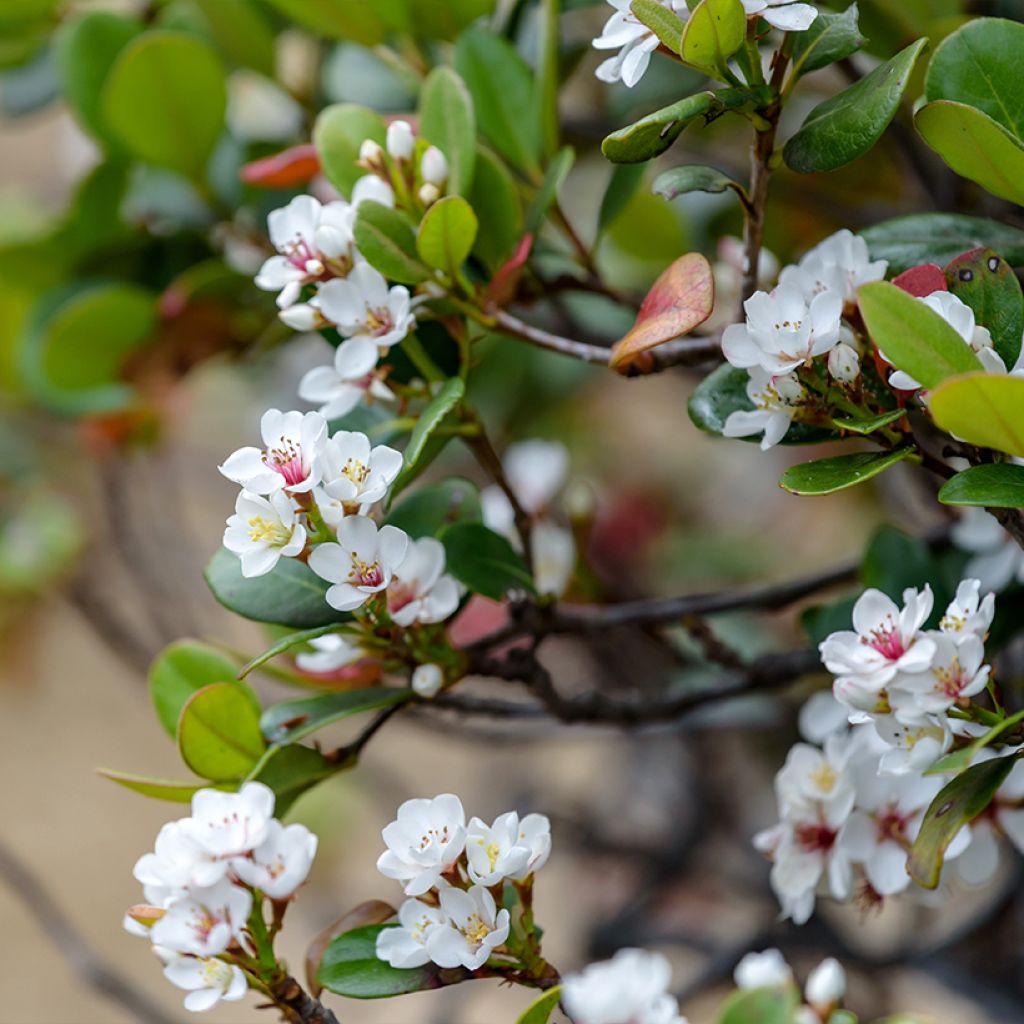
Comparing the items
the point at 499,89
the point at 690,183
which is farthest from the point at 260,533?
the point at 499,89

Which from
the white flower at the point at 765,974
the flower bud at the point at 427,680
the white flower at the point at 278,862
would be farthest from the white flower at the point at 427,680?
the white flower at the point at 765,974

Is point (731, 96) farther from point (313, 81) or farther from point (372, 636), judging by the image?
point (313, 81)

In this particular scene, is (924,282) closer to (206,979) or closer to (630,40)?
(630,40)

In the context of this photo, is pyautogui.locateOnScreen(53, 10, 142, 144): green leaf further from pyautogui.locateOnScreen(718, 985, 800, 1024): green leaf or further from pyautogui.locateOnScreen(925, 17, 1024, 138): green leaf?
pyautogui.locateOnScreen(718, 985, 800, 1024): green leaf

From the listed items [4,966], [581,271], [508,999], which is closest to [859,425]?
[581,271]

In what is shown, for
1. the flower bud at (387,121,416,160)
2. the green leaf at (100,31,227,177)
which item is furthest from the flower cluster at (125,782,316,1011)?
the green leaf at (100,31,227,177)

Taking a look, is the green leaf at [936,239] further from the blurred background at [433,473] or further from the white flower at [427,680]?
the white flower at [427,680]
